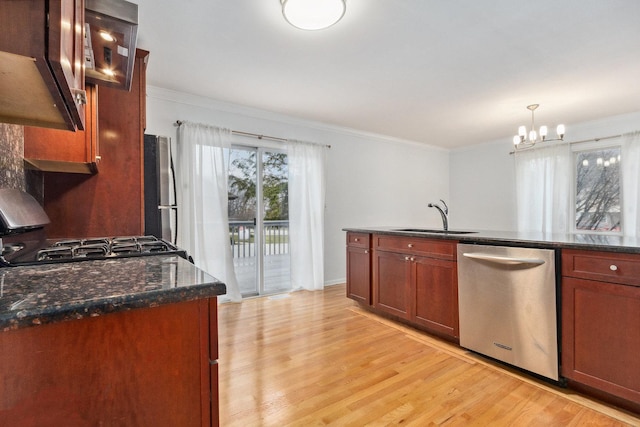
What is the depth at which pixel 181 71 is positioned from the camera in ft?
9.25

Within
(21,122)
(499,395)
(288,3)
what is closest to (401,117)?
(288,3)

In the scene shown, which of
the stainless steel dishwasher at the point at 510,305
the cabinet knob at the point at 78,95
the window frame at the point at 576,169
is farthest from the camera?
the window frame at the point at 576,169

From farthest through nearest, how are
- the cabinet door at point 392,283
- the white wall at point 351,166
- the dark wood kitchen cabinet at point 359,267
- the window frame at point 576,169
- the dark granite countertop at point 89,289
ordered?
the window frame at point 576,169, the white wall at point 351,166, the dark wood kitchen cabinet at point 359,267, the cabinet door at point 392,283, the dark granite countertop at point 89,289

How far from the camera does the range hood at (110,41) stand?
1.25 m

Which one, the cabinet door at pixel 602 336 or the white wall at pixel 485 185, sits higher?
the white wall at pixel 485 185

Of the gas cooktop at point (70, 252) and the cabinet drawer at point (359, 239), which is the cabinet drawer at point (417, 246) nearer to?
the cabinet drawer at point (359, 239)

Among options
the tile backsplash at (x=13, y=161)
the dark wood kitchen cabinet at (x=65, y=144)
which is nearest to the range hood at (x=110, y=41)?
the dark wood kitchen cabinet at (x=65, y=144)

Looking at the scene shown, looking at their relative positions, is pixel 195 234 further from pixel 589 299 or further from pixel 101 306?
pixel 589 299

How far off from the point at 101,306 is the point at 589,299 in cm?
228

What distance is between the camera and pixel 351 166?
15.7ft

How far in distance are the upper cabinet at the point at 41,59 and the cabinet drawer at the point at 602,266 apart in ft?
7.89

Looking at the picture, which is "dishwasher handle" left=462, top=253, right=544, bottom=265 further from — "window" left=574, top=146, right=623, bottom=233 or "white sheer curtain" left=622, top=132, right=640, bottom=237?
"window" left=574, top=146, right=623, bottom=233

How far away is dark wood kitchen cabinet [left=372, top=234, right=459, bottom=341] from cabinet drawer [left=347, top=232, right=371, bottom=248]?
10 cm

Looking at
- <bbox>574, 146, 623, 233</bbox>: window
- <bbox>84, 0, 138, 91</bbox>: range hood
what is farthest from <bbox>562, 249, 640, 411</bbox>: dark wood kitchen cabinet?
<bbox>574, 146, 623, 233</bbox>: window
